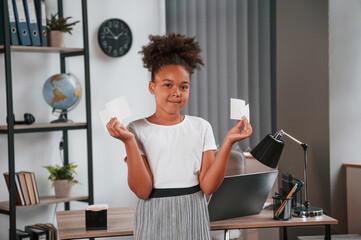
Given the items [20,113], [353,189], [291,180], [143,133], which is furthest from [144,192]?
[20,113]

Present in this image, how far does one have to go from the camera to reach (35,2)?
3699mm

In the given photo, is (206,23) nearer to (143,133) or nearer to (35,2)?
(35,2)

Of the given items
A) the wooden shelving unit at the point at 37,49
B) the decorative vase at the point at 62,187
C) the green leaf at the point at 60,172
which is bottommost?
the decorative vase at the point at 62,187

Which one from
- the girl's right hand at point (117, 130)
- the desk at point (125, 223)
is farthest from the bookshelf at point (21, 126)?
the girl's right hand at point (117, 130)

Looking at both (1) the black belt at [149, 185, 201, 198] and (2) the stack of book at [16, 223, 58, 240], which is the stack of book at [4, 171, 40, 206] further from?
(1) the black belt at [149, 185, 201, 198]

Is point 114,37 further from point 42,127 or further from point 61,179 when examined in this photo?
point 61,179

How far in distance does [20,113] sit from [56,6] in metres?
0.92

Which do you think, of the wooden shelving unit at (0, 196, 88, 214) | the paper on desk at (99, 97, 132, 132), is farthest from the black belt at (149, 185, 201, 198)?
the wooden shelving unit at (0, 196, 88, 214)

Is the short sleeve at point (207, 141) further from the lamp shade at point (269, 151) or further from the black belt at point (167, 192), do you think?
the lamp shade at point (269, 151)

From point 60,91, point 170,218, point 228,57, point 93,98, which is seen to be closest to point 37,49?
point 60,91

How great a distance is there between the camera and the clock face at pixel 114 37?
438cm

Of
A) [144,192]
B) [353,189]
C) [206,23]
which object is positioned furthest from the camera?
[206,23]

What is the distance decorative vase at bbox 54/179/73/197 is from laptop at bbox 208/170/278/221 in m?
1.89

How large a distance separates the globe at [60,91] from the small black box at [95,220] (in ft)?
6.00
